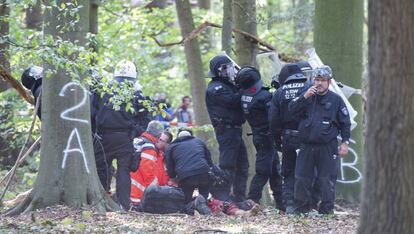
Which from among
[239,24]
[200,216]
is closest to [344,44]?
[239,24]

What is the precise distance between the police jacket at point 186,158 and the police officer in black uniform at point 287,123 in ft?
4.00

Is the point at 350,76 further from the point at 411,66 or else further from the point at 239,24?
the point at 411,66

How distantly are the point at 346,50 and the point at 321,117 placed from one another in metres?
3.29

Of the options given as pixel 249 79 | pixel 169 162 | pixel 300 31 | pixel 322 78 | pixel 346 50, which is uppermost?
pixel 300 31

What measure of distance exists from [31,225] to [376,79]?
4.62 m

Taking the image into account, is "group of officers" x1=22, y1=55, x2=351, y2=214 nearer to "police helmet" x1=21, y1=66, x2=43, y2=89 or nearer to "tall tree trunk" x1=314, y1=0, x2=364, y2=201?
"police helmet" x1=21, y1=66, x2=43, y2=89

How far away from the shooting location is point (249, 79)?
38.9 feet

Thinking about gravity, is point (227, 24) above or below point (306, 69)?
above

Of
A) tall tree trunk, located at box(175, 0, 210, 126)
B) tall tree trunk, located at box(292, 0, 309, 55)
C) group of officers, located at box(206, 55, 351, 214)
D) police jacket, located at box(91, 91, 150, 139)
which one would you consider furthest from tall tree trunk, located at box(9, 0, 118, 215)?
tall tree trunk, located at box(292, 0, 309, 55)

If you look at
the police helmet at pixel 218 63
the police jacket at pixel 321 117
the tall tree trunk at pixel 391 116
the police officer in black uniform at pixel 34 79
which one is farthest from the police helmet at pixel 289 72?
the tall tree trunk at pixel 391 116

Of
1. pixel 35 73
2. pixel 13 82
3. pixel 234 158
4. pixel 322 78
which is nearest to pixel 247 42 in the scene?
pixel 234 158

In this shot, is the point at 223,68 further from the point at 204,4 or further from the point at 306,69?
the point at 204,4

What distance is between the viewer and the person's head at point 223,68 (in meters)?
12.2

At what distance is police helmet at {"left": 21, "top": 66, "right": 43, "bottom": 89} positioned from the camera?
12.1 meters
